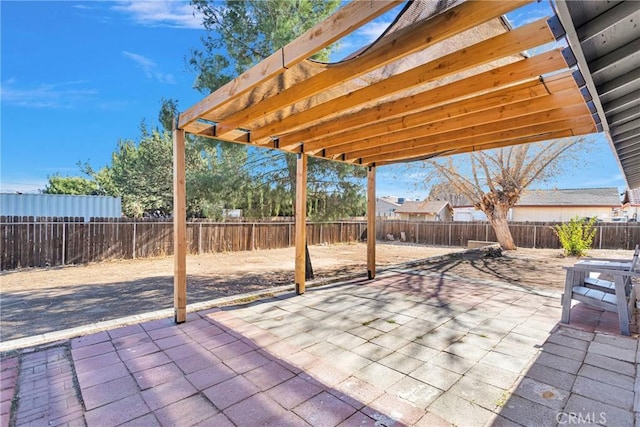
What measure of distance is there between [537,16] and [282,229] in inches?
469

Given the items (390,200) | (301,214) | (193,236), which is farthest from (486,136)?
(390,200)

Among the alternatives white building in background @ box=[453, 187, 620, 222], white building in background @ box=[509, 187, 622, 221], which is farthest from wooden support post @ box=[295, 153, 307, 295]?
white building in background @ box=[509, 187, 622, 221]

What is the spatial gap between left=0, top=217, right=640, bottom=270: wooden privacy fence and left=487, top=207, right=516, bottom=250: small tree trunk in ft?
10.9

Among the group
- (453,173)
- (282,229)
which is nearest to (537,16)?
(453,173)

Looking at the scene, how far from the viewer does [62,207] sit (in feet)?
35.2

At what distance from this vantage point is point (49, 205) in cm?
1063

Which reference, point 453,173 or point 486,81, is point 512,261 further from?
point 486,81

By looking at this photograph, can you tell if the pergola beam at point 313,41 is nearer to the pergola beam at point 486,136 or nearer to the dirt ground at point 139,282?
the pergola beam at point 486,136

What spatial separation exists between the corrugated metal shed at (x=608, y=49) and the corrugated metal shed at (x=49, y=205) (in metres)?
13.1

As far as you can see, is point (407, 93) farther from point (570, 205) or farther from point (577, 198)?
point (577, 198)

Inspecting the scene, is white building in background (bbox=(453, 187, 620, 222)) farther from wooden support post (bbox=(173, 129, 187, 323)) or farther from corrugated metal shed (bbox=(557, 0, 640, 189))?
wooden support post (bbox=(173, 129, 187, 323))

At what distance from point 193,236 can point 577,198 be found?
81.9 feet

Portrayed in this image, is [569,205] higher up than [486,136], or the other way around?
[486,136]

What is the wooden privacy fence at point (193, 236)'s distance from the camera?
25.2 feet
